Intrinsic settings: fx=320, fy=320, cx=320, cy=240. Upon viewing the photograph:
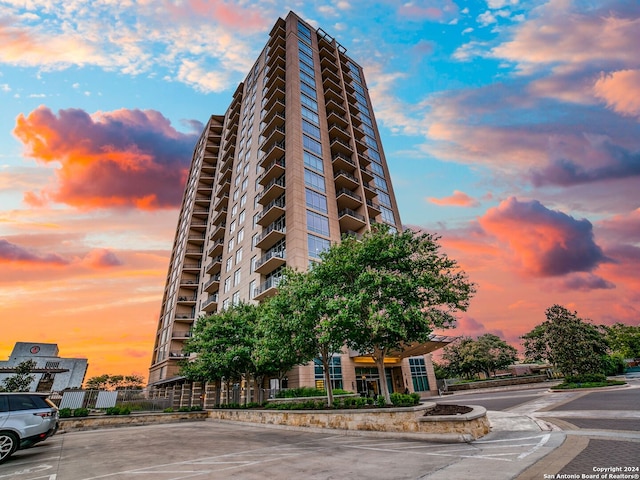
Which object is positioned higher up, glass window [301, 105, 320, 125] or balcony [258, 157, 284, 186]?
glass window [301, 105, 320, 125]

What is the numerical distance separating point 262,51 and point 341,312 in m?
59.2

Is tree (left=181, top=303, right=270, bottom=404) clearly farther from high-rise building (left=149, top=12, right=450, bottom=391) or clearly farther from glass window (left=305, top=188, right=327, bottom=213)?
glass window (left=305, top=188, right=327, bottom=213)

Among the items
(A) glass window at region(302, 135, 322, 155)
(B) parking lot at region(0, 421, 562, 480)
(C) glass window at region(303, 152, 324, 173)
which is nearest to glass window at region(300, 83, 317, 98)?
(A) glass window at region(302, 135, 322, 155)

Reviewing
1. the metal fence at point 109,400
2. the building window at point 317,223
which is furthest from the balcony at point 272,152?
the metal fence at point 109,400

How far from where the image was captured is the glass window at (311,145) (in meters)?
40.9

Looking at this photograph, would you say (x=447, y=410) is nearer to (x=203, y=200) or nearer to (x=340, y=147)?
(x=340, y=147)

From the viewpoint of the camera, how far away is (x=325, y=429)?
50.5 feet

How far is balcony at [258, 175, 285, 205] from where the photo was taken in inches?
1441

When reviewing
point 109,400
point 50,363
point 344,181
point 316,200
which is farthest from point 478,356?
point 50,363

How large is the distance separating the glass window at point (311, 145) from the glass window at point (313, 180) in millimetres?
3822

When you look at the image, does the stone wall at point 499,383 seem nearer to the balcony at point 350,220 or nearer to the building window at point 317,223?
the balcony at point 350,220

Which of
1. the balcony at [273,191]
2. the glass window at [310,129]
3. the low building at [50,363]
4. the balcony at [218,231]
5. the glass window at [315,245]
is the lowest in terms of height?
the low building at [50,363]

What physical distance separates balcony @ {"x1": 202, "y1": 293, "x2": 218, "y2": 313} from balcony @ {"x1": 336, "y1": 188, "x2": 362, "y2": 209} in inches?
877

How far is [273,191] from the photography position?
122 feet
